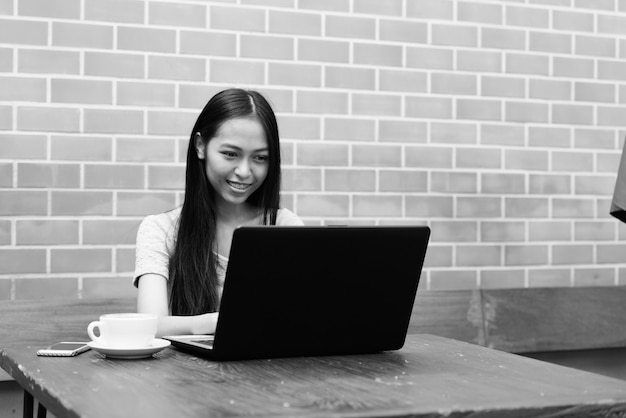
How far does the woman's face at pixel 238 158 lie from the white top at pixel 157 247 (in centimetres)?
16

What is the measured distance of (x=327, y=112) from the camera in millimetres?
2967

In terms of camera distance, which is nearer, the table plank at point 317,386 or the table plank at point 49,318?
the table plank at point 317,386

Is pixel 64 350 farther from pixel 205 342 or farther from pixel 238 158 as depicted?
pixel 238 158

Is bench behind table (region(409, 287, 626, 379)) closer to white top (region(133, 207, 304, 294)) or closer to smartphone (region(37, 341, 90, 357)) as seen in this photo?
white top (region(133, 207, 304, 294))

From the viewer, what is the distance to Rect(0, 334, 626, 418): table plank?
1.07m

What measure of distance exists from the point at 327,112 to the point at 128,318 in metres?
1.64

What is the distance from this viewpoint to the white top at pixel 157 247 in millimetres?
2189

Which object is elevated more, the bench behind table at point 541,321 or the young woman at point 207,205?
the young woman at point 207,205

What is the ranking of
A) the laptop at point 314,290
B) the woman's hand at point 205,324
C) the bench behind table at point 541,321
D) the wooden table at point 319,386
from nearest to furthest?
the wooden table at point 319,386 < the laptop at point 314,290 < the woman's hand at point 205,324 < the bench behind table at point 541,321

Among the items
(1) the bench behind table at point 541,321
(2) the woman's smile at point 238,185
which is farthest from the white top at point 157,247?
(1) the bench behind table at point 541,321

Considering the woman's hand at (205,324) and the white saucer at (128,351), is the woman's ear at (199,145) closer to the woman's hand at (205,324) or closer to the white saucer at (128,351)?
the woman's hand at (205,324)

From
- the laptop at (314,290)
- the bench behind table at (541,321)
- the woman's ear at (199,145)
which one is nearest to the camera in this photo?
the laptop at (314,290)

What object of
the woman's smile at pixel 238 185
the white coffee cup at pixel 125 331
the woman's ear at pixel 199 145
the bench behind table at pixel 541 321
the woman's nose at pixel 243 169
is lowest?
the bench behind table at pixel 541 321

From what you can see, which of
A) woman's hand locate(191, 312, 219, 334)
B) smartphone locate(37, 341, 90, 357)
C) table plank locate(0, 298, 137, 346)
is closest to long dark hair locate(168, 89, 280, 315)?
woman's hand locate(191, 312, 219, 334)
